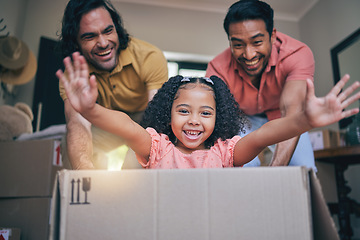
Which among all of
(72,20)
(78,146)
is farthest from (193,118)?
(72,20)

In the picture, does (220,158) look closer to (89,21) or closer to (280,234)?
(280,234)

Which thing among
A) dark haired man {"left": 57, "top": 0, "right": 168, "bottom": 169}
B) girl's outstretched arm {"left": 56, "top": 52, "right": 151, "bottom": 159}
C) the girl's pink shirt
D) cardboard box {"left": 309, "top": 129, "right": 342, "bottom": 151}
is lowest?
the girl's pink shirt

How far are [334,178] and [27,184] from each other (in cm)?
211

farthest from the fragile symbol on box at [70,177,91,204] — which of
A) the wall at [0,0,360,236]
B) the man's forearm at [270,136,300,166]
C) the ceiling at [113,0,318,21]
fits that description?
the ceiling at [113,0,318,21]

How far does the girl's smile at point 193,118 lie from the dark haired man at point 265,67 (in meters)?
0.34

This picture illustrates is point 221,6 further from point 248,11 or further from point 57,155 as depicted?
point 57,155

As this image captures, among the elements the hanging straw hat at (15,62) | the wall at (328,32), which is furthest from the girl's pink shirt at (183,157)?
the wall at (328,32)

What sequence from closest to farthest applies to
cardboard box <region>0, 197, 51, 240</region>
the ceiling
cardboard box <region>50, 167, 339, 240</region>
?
cardboard box <region>50, 167, 339, 240</region> → cardboard box <region>0, 197, 51, 240</region> → the ceiling

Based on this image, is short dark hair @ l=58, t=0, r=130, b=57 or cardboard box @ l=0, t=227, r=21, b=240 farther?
short dark hair @ l=58, t=0, r=130, b=57

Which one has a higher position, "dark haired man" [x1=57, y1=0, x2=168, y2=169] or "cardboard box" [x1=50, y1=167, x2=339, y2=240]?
"dark haired man" [x1=57, y1=0, x2=168, y2=169]

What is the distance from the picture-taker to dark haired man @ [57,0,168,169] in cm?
139

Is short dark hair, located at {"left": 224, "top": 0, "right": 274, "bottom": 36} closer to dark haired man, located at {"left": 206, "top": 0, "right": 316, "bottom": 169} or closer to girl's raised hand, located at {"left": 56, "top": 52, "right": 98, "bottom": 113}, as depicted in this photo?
dark haired man, located at {"left": 206, "top": 0, "right": 316, "bottom": 169}

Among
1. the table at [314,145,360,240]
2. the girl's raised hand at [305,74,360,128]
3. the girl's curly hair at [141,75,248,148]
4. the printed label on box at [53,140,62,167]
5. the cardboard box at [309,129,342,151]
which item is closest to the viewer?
the girl's raised hand at [305,74,360,128]

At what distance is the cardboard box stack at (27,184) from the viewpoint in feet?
5.20
